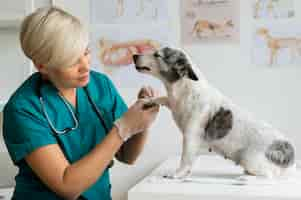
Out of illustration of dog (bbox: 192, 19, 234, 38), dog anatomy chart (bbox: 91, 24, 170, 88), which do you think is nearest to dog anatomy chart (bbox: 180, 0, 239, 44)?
illustration of dog (bbox: 192, 19, 234, 38)

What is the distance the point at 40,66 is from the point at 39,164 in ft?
0.67

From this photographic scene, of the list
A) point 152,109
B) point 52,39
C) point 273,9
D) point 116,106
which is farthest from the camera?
point 273,9

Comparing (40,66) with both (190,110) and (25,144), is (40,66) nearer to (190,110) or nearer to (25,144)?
(25,144)

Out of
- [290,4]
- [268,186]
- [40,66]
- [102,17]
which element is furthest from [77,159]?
[290,4]

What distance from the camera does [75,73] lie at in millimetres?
1118

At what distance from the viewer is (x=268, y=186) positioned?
122 centimetres

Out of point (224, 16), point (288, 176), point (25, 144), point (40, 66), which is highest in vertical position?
point (224, 16)

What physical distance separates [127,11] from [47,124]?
0.74m

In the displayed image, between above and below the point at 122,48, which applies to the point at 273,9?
above

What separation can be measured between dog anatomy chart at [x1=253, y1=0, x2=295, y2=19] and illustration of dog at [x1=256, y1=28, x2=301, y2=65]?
5cm

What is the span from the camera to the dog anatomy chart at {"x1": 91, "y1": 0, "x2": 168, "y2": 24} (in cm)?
177

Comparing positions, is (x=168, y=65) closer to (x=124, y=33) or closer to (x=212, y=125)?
(x=212, y=125)

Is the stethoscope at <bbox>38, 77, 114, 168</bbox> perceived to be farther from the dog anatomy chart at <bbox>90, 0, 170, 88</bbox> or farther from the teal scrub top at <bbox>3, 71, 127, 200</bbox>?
the dog anatomy chart at <bbox>90, 0, 170, 88</bbox>

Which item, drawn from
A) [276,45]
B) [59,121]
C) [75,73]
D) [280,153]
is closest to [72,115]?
[59,121]
